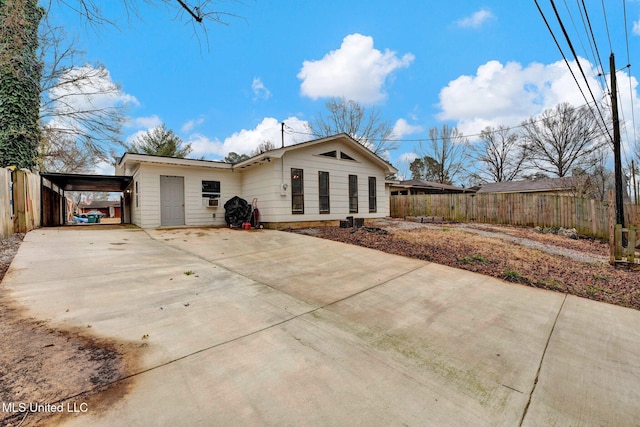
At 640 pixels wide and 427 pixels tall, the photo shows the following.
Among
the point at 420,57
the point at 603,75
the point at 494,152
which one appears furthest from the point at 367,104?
the point at 494,152

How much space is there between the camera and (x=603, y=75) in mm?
8242

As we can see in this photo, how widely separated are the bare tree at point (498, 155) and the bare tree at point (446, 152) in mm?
1689

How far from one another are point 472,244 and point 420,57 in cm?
915

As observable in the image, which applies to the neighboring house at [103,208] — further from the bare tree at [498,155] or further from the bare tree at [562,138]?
the bare tree at [562,138]

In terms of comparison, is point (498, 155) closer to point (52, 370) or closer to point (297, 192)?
point (297, 192)

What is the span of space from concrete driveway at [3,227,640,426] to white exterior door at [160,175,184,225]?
17.6 ft

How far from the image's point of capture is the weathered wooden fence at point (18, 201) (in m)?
6.15

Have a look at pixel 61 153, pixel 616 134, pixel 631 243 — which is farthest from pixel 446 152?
pixel 61 153

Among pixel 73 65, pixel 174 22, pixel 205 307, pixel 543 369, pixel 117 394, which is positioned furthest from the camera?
pixel 73 65

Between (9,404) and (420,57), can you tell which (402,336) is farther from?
(420,57)

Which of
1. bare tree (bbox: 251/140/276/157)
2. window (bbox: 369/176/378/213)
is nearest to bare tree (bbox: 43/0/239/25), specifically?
window (bbox: 369/176/378/213)

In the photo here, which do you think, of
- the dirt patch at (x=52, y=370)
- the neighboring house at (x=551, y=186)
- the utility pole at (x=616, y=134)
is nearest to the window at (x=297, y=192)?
the dirt patch at (x=52, y=370)

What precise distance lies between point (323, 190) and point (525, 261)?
23.4ft

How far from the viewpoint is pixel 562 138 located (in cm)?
2525
